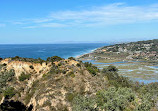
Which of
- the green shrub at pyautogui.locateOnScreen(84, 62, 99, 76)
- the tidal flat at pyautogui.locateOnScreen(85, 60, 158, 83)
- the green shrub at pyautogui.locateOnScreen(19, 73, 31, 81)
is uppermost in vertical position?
the green shrub at pyautogui.locateOnScreen(84, 62, 99, 76)

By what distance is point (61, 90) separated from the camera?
1587 inches

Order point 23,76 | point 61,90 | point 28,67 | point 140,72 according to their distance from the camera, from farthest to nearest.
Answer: point 140,72
point 28,67
point 23,76
point 61,90

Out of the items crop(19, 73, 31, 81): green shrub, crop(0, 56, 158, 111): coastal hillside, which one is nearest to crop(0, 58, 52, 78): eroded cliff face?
crop(0, 56, 158, 111): coastal hillside

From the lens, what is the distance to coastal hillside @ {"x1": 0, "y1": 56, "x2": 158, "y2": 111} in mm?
32219

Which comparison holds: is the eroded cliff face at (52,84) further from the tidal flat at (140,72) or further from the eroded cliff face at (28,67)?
the tidal flat at (140,72)

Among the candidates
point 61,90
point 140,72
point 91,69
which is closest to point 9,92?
point 61,90

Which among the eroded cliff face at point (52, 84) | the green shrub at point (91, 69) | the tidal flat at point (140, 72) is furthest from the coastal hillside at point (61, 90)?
the tidal flat at point (140, 72)

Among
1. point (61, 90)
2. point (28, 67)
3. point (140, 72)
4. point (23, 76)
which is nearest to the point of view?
point (61, 90)

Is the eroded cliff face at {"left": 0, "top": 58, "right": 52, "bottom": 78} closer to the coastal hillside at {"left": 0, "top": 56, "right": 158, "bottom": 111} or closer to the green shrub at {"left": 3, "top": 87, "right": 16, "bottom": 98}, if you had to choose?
the coastal hillside at {"left": 0, "top": 56, "right": 158, "bottom": 111}

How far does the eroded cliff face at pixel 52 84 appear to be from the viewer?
122ft

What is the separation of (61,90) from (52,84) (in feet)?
12.7

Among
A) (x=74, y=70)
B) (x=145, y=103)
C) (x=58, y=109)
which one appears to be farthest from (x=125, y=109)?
(x=74, y=70)

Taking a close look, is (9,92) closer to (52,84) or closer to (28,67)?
(28,67)

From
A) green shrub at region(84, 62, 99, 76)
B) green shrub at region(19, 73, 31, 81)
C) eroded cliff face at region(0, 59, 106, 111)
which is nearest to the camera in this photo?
eroded cliff face at region(0, 59, 106, 111)
